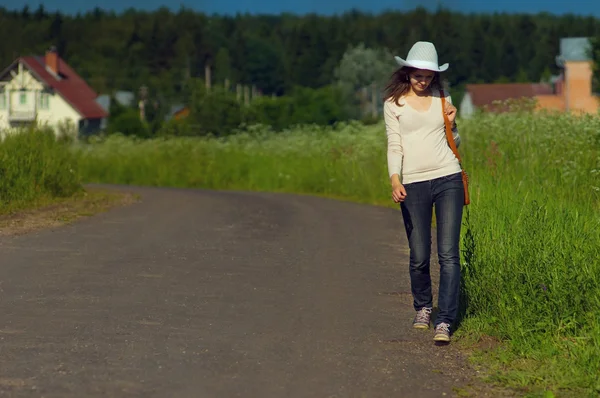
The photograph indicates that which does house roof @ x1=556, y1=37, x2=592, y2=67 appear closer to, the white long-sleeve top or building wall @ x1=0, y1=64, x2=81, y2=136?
building wall @ x1=0, y1=64, x2=81, y2=136

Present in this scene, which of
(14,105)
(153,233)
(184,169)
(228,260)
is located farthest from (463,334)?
(14,105)

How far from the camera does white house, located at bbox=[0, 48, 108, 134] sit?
90231 mm

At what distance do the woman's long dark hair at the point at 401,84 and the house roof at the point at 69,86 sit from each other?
81798 mm

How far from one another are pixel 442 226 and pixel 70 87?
293 ft

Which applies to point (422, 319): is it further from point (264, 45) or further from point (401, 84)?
point (264, 45)

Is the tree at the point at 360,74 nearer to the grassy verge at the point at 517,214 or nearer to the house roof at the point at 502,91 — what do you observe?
the house roof at the point at 502,91

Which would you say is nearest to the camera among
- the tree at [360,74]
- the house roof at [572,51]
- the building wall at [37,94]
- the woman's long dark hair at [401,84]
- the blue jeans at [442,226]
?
the blue jeans at [442,226]

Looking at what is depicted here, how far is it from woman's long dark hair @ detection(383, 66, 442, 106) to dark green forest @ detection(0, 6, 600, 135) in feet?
469

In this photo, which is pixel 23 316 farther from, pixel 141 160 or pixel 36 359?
pixel 141 160

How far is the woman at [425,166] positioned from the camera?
7914 millimetres

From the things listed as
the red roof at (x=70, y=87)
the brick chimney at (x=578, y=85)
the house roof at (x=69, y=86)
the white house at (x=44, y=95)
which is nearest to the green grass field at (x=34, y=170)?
the brick chimney at (x=578, y=85)

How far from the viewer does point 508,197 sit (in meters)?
11.9

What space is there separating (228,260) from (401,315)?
139 inches

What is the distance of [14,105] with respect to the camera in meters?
93.9
